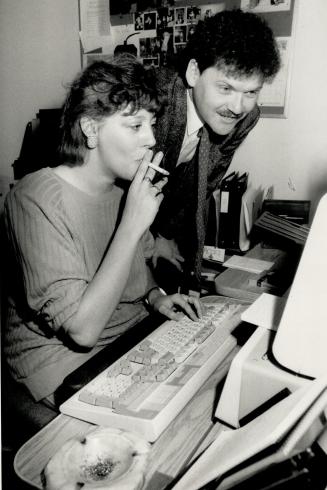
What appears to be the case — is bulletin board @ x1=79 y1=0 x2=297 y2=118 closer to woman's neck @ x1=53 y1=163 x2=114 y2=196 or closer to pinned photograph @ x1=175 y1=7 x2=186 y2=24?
pinned photograph @ x1=175 y1=7 x2=186 y2=24

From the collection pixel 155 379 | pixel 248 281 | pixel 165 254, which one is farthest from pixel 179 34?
pixel 155 379

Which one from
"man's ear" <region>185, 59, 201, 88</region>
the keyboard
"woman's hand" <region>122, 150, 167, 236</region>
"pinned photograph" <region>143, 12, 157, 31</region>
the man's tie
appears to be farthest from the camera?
"pinned photograph" <region>143, 12, 157, 31</region>

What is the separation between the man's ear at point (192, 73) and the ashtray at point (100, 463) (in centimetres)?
138

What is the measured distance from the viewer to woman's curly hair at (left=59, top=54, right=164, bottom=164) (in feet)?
3.90

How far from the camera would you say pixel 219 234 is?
1.98 metres

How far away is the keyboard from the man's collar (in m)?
0.98

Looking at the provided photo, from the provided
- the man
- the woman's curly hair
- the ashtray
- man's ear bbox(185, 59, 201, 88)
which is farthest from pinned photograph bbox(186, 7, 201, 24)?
the ashtray

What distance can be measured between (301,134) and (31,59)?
5.89ft

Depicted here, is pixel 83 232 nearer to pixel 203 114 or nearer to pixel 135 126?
pixel 135 126

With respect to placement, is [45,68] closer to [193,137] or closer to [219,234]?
[193,137]

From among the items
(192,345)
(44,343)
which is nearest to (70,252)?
(44,343)

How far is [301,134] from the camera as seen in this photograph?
209cm

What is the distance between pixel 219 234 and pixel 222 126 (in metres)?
0.50

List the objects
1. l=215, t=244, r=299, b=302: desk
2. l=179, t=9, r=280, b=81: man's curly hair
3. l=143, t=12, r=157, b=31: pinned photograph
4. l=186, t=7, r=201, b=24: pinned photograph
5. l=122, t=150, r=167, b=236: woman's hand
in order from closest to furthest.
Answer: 1. l=122, t=150, r=167, b=236: woman's hand
2. l=215, t=244, r=299, b=302: desk
3. l=179, t=9, r=280, b=81: man's curly hair
4. l=186, t=7, r=201, b=24: pinned photograph
5. l=143, t=12, r=157, b=31: pinned photograph
